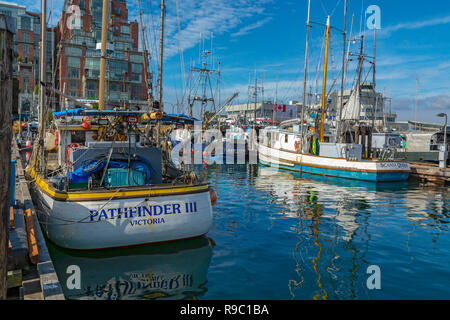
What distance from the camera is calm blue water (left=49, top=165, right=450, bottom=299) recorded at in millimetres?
7258

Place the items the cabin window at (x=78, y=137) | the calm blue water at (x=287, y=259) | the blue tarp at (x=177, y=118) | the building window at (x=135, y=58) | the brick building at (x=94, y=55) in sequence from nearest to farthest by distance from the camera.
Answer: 1. the calm blue water at (x=287, y=259)
2. the blue tarp at (x=177, y=118)
3. the cabin window at (x=78, y=137)
4. the brick building at (x=94, y=55)
5. the building window at (x=135, y=58)

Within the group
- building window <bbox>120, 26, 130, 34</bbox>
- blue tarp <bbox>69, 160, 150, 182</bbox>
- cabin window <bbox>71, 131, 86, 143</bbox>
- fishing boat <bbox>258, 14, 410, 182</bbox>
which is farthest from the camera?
building window <bbox>120, 26, 130, 34</bbox>

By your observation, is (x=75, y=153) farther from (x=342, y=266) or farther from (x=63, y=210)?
(x=342, y=266)

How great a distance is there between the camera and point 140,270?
26.6 ft

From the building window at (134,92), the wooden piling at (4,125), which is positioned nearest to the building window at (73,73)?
the building window at (134,92)

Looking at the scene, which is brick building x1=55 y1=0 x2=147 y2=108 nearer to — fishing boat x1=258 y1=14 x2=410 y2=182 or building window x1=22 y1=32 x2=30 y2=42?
building window x1=22 y1=32 x2=30 y2=42

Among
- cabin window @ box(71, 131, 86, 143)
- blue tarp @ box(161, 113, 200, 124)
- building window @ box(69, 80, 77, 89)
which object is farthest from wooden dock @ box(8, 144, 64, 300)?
building window @ box(69, 80, 77, 89)

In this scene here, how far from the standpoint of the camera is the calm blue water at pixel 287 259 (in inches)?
286

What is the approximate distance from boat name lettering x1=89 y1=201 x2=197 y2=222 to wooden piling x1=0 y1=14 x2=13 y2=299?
3.42 meters

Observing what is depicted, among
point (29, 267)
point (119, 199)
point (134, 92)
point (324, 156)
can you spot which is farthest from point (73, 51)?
point (29, 267)

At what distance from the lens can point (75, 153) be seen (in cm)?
1017

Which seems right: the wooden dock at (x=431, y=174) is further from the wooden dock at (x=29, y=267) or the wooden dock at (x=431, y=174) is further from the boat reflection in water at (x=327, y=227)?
the wooden dock at (x=29, y=267)
